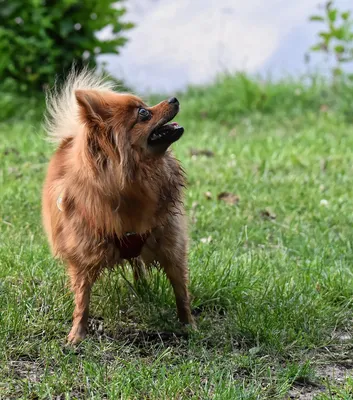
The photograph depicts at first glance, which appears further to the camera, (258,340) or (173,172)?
(258,340)

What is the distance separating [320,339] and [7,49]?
6.15m

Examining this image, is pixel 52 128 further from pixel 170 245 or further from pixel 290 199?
pixel 290 199

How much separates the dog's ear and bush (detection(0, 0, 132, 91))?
216 inches

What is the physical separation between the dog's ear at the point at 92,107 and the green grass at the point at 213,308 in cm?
100

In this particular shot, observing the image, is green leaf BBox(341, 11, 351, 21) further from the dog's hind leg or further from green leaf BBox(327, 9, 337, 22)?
the dog's hind leg

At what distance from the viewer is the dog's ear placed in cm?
279

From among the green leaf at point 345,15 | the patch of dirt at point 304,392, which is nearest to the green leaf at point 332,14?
the green leaf at point 345,15

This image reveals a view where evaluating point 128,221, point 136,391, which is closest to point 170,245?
point 128,221

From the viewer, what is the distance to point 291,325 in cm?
346

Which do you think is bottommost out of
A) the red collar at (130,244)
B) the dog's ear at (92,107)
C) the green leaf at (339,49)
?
the green leaf at (339,49)

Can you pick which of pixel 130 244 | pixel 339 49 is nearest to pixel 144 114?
pixel 130 244

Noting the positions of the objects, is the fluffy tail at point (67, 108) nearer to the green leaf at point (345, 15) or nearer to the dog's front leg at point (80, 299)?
the dog's front leg at point (80, 299)

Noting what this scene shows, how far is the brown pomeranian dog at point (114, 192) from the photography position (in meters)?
2.86

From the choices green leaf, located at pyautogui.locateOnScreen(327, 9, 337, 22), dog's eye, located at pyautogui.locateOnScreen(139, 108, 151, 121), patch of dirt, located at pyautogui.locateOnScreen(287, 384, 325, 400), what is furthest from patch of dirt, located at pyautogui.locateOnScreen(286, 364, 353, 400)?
green leaf, located at pyautogui.locateOnScreen(327, 9, 337, 22)
